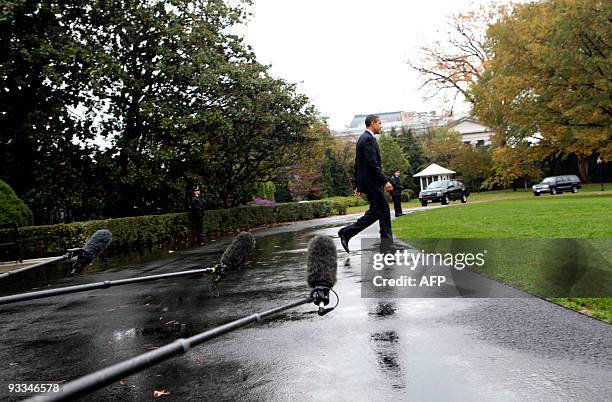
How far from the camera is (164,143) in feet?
66.4

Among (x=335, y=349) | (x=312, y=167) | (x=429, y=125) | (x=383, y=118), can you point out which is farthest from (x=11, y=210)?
(x=383, y=118)

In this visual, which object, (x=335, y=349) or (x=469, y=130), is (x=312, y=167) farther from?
(x=469, y=130)

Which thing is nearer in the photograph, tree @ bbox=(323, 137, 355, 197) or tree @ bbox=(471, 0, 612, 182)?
tree @ bbox=(471, 0, 612, 182)

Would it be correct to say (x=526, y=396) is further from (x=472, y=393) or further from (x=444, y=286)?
(x=444, y=286)

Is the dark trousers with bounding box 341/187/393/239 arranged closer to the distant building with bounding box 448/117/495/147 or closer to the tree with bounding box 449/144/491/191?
the tree with bounding box 449/144/491/191

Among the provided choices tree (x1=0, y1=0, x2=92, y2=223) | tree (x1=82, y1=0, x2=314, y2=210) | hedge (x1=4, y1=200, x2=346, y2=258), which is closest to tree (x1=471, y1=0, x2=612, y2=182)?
tree (x1=82, y1=0, x2=314, y2=210)

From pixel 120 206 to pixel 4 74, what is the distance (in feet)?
21.4

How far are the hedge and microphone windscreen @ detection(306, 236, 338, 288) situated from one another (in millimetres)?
14135

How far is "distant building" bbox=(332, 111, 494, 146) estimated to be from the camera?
261 feet

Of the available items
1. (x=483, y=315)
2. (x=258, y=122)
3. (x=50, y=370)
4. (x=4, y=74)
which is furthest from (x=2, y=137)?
(x=483, y=315)

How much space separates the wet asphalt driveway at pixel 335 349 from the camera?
3.25m

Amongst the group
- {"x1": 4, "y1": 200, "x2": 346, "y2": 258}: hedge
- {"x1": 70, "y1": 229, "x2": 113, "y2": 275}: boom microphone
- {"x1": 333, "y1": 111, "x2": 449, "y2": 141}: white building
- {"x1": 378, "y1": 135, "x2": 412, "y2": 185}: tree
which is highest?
{"x1": 333, "y1": 111, "x2": 449, "y2": 141}: white building

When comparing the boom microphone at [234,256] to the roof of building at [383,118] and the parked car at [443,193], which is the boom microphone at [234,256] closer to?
the parked car at [443,193]

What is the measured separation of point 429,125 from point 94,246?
311 feet
